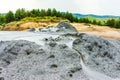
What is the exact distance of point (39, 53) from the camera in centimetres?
459

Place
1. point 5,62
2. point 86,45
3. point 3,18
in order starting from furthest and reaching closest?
point 3,18
point 86,45
point 5,62

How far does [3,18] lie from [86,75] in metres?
31.3

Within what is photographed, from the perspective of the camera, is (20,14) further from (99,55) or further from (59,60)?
(59,60)

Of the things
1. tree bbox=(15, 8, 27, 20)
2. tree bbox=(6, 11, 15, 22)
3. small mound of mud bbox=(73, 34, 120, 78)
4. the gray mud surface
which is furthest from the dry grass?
the gray mud surface

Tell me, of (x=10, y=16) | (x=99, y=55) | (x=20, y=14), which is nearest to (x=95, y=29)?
(x=20, y=14)

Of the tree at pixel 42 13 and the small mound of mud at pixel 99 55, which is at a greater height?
the small mound of mud at pixel 99 55

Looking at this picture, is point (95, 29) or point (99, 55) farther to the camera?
point (95, 29)

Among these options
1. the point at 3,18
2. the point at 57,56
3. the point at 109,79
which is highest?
the point at 57,56

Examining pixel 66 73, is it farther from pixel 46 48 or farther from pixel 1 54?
pixel 1 54

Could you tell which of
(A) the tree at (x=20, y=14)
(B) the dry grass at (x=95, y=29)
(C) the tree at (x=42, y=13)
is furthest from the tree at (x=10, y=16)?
(B) the dry grass at (x=95, y=29)

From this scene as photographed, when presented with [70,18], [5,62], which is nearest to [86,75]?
[5,62]

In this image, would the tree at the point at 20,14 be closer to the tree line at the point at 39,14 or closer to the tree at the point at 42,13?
the tree line at the point at 39,14

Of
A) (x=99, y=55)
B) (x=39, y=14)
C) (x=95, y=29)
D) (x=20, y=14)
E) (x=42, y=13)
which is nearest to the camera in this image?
(x=99, y=55)

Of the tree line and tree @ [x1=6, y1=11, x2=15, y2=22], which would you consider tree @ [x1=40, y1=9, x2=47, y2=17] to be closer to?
the tree line
